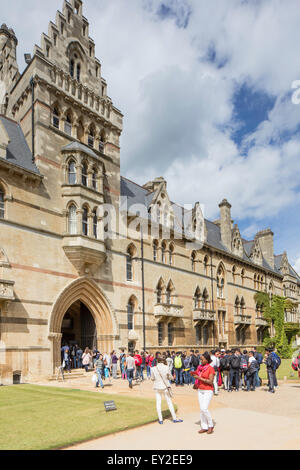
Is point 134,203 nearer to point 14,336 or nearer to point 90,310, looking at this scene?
point 90,310

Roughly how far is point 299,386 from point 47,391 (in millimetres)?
12167

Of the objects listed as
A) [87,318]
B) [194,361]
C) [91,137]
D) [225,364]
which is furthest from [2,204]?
[225,364]

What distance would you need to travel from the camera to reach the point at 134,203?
3338 centimetres

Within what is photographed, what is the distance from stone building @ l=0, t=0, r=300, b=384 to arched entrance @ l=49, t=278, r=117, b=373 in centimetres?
7

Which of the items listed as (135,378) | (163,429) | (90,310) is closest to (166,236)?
(90,310)

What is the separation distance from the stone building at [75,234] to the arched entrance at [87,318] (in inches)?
2.7

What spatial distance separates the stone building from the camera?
22203 millimetres

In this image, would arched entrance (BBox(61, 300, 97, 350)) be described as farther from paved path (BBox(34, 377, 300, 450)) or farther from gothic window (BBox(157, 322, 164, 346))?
paved path (BBox(34, 377, 300, 450))

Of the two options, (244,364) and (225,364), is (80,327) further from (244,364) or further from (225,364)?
(244,364)

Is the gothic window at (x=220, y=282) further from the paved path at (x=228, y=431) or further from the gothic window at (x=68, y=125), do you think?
the paved path at (x=228, y=431)

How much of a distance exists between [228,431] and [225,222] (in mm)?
38441

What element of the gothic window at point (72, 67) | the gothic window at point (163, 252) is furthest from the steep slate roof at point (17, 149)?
the gothic window at point (163, 252)

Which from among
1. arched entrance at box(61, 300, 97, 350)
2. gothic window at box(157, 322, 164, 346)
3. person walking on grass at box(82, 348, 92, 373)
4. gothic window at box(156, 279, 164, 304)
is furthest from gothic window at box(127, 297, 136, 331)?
person walking on grass at box(82, 348, 92, 373)

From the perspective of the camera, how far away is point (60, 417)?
1156cm
